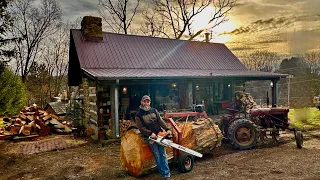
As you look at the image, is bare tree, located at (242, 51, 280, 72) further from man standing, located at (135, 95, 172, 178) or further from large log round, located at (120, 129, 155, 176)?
large log round, located at (120, 129, 155, 176)

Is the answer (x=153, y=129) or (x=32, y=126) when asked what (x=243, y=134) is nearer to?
(x=153, y=129)

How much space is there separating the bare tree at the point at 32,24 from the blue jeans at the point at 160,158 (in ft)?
82.3

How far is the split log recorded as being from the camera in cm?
579

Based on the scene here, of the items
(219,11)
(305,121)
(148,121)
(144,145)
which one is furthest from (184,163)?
(219,11)

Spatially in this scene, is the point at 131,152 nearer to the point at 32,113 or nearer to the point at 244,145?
the point at 244,145

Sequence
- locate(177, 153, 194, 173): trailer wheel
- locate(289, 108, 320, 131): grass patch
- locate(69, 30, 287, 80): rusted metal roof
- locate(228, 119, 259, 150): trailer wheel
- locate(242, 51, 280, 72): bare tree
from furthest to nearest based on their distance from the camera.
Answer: locate(242, 51, 280, 72): bare tree, locate(289, 108, 320, 131): grass patch, locate(69, 30, 287, 80): rusted metal roof, locate(228, 119, 259, 150): trailer wheel, locate(177, 153, 194, 173): trailer wheel

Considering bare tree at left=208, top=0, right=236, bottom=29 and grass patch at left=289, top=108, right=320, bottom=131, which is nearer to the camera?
grass patch at left=289, top=108, right=320, bottom=131

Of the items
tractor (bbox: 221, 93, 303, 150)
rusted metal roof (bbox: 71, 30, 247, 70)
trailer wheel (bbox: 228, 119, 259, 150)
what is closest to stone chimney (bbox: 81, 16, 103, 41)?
rusted metal roof (bbox: 71, 30, 247, 70)

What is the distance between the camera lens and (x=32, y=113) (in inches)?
533

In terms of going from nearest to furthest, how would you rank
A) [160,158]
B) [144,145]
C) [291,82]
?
[160,158] → [144,145] → [291,82]

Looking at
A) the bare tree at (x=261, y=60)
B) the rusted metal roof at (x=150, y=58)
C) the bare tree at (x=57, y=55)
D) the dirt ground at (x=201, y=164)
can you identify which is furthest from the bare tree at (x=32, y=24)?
the bare tree at (x=261, y=60)

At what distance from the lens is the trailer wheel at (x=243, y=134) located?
8.12 m

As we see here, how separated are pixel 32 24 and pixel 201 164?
27.3 m

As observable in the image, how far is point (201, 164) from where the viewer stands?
6.93 meters
